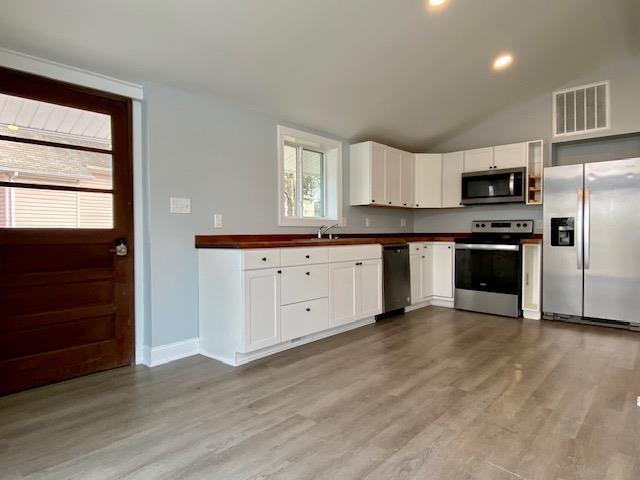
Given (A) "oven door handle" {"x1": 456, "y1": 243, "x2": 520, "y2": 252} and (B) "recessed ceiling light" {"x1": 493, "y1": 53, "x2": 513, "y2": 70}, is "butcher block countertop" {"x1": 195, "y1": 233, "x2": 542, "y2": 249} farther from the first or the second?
(B) "recessed ceiling light" {"x1": 493, "y1": 53, "x2": 513, "y2": 70}

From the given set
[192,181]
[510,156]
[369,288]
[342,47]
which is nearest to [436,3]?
[342,47]

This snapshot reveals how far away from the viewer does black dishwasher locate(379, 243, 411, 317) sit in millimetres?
4379

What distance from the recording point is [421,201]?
18.0 ft

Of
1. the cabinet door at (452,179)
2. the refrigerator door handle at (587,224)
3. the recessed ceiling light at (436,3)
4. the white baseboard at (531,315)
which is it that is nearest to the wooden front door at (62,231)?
the recessed ceiling light at (436,3)

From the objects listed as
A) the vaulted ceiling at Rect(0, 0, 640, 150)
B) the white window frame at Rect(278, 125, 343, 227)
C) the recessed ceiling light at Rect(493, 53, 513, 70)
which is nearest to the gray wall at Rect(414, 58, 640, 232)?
the vaulted ceiling at Rect(0, 0, 640, 150)

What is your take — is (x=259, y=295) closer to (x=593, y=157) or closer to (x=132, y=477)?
(x=132, y=477)

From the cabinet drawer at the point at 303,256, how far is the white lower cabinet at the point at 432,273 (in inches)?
68.6

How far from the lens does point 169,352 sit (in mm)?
3068

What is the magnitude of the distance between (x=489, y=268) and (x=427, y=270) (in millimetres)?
785

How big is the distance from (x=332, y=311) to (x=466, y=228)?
2849mm

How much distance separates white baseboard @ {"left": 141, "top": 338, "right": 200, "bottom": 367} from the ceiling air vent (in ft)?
15.8

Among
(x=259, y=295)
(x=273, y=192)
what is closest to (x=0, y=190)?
(x=259, y=295)

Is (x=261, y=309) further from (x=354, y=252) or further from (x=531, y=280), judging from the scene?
(x=531, y=280)

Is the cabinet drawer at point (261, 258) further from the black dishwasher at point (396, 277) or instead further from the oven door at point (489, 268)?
the oven door at point (489, 268)
